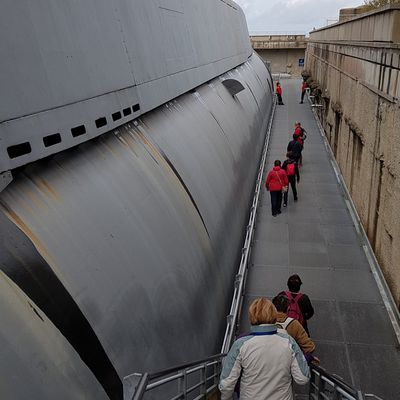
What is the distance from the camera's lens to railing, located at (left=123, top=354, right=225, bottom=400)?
2688mm

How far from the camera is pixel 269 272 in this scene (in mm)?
7898

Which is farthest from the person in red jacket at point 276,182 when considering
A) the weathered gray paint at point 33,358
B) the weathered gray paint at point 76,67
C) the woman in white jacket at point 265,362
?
the weathered gray paint at point 33,358

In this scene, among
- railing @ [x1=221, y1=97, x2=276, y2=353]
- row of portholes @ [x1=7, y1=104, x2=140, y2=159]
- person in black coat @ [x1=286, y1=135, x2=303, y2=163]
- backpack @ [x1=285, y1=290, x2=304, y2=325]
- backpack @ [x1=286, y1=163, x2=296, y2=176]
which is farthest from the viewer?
person in black coat @ [x1=286, y1=135, x2=303, y2=163]

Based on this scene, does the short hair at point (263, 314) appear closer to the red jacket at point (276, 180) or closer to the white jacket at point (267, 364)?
the white jacket at point (267, 364)

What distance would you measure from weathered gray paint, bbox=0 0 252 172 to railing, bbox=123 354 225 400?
4.88ft

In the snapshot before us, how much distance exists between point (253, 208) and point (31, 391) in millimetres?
7430

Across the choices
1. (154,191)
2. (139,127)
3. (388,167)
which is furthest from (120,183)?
(388,167)

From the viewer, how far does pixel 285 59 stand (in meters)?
56.6

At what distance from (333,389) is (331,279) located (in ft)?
12.0

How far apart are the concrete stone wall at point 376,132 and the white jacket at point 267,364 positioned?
158 inches

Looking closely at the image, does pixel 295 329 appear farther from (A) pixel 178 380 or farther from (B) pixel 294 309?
(A) pixel 178 380

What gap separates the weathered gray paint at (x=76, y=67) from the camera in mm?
3104

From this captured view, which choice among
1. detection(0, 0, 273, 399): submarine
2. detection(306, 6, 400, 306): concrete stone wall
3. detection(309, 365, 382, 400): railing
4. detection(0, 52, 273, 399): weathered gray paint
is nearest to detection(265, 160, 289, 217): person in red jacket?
detection(306, 6, 400, 306): concrete stone wall

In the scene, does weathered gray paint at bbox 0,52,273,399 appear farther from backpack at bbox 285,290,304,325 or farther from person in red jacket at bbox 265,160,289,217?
person in red jacket at bbox 265,160,289,217
